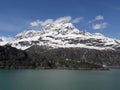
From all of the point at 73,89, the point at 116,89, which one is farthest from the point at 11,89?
the point at 116,89

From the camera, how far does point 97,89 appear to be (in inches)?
4685

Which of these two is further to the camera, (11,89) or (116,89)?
(116,89)

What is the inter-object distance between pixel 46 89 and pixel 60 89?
229 inches

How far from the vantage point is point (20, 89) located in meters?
111

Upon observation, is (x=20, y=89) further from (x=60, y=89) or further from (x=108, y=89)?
(x=108, y=89)

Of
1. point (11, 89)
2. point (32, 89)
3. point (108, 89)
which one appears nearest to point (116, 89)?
point (108, 89)

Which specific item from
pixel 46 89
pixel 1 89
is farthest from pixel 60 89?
pixel 1 89

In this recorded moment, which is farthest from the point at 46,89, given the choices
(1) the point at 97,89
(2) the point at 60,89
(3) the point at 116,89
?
(3) the point at 116,89

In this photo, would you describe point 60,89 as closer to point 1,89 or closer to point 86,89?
point 86,89

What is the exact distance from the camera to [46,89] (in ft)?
377

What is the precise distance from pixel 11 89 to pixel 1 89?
4043mm

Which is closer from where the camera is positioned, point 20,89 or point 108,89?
point 20,89

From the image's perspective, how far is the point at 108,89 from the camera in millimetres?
120625

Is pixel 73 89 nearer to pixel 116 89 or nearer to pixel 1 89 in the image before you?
pixel 116 89
